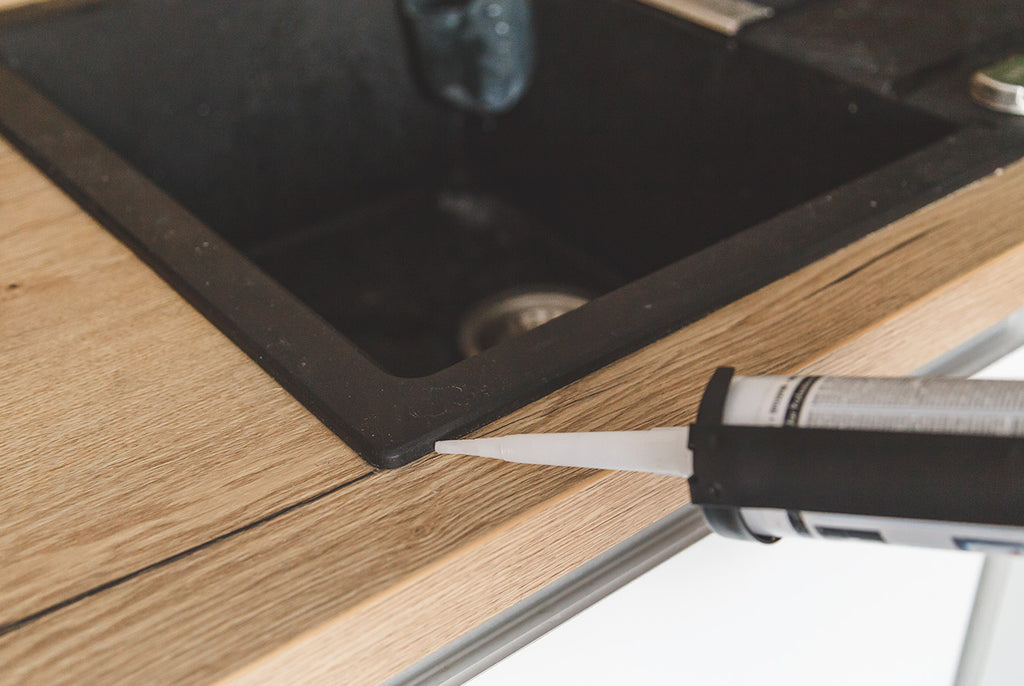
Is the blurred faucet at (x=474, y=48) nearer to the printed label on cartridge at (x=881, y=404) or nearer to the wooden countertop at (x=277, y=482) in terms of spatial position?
the wooden countertop at (x=277, y=482)

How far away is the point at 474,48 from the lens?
85 cm

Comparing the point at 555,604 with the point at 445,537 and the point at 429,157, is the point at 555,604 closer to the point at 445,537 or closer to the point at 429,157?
the point at 445,537

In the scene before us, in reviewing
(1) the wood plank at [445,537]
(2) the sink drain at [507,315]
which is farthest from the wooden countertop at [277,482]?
(2) the sink drain at [507,315]

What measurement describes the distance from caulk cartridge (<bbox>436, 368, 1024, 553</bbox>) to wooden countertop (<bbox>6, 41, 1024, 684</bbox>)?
67 millimetres

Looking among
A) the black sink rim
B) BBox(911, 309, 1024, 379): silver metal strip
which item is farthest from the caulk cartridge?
BBox(911, 309, 1024, 379): silver metal strip

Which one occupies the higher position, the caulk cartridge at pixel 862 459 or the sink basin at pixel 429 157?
the caulk cartridge at pixel 862 459

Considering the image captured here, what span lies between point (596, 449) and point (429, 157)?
2.12 feet

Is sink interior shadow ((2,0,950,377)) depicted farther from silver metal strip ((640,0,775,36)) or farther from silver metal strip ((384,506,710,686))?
silver metal strip ((384,506,710,686))

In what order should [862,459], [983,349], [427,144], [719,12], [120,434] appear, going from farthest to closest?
[427,144] < [719,12] < [983,349] < [120,434] < [862,459]

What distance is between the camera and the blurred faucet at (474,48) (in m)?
0.84

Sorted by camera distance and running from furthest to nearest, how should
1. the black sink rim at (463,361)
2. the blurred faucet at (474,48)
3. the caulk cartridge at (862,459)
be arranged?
1. the blurred faucet at (474,48)
2. the black sink rim at (463,361)
3. the caulk cartridge at (862,459)

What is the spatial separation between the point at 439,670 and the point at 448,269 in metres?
0.54

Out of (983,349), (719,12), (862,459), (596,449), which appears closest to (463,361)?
(596,449)

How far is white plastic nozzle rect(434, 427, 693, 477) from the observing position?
0.35 m
